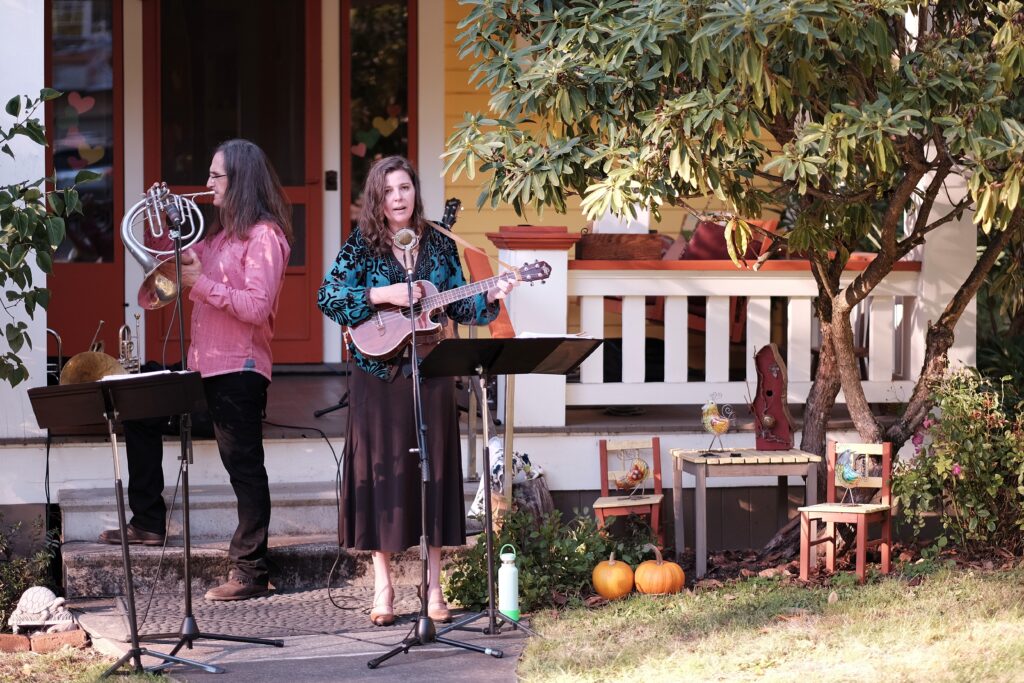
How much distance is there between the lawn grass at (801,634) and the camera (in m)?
4.68

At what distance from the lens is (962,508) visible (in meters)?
6.12

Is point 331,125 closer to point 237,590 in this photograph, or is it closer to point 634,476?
point 634,476

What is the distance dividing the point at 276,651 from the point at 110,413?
3.84ft

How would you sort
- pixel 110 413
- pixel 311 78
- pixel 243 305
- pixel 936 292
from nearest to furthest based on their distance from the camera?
pixel 110 413, pixel 243 305, pixel 936 292, pixel 311 78

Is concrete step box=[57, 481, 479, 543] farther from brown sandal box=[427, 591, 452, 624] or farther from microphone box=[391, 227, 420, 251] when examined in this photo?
microphone box=[391, 227, 420, 251]

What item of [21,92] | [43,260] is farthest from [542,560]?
[21,92]

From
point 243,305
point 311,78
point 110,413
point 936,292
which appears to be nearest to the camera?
point 110,413

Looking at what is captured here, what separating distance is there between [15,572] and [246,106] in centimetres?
406

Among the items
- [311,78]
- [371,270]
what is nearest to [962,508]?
[371,270]

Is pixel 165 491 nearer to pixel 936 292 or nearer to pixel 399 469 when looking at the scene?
pixel 399 469

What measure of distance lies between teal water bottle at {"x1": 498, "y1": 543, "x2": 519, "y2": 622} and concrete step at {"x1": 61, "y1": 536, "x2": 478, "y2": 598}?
2.60 ft

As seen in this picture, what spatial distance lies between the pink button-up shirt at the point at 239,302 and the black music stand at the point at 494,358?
1.01m

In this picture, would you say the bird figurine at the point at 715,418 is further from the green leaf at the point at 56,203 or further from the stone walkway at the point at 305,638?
the green leaf at the point at 56,203

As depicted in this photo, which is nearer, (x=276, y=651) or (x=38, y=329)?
(x=276, y=651)
